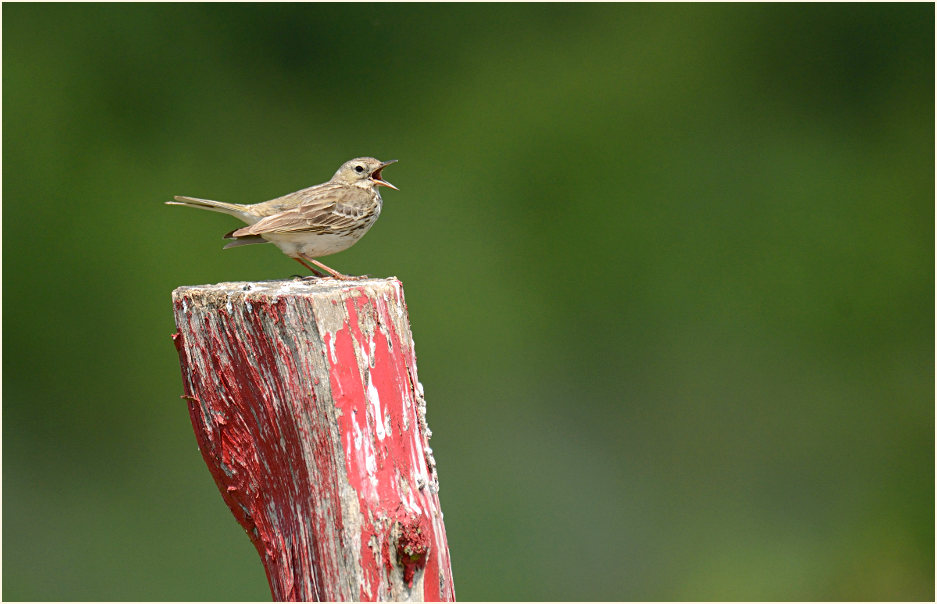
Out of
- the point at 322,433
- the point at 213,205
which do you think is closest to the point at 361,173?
the point at 213,205

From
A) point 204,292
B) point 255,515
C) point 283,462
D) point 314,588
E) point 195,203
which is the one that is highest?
point 195,203

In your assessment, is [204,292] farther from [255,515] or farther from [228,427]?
[255,515]

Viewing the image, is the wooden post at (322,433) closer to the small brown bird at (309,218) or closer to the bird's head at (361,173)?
the small brown bird at (309,218)

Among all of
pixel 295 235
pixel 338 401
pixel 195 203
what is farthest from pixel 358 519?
pixel 195 203

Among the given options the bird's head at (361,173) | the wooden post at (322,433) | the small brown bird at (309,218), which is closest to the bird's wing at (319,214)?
the small brown bird at (309,218)

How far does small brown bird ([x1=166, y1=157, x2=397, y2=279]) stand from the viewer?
3.89m

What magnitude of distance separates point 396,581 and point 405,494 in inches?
8.8

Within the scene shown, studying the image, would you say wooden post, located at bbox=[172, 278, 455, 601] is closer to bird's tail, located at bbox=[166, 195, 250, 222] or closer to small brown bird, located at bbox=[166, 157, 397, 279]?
small brown bird, located at bbox=[166, 157, 397, 279]

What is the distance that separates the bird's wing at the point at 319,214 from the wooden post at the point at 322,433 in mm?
1234

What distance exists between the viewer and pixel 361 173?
4520mm

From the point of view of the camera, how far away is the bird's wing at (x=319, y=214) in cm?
386

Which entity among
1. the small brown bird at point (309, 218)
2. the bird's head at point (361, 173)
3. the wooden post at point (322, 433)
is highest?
the bird's head at point (361, 173)

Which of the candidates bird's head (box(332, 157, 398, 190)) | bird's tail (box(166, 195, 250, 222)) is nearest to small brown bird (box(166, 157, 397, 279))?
bird's tail (box(166, 195, 250, 222))

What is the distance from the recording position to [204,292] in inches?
103
